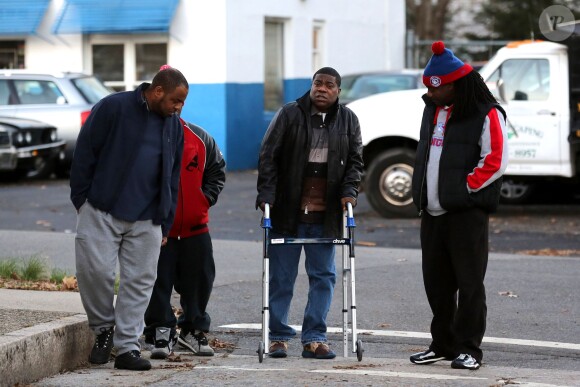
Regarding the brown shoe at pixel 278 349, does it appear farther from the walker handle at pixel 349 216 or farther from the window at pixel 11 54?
the window at pixel 11 54

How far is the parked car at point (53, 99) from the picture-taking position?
21.7m

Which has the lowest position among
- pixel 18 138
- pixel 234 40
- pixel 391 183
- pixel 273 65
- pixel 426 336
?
pixel 426 336

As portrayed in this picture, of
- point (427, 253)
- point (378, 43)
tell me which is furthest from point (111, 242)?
point (378, 43)

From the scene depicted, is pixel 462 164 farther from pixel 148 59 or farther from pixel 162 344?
pixel 148 59

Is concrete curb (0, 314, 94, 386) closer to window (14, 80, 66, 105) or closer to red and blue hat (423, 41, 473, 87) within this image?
red and blue hat (423, 41, 473, 87)

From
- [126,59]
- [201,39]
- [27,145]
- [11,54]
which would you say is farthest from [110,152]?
[11,54]

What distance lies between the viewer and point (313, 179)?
7.96 m

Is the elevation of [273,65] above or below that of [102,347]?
above

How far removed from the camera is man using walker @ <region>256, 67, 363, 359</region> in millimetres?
7910

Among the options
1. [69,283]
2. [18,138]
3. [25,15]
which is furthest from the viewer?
[25,15]

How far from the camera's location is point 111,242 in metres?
7.44

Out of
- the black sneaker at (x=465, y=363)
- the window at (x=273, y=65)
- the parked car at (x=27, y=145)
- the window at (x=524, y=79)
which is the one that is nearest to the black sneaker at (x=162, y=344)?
the black sneaker at (x=465, y=363)

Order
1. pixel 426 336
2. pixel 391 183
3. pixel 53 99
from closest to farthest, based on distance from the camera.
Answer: pixel 426 336 < pixel 391 183 < pixel 53 99

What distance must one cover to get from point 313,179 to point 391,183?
8425mm
